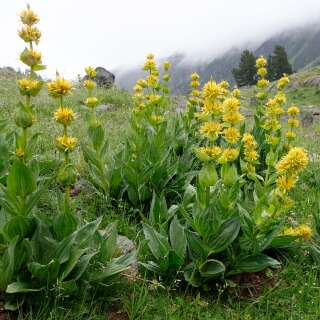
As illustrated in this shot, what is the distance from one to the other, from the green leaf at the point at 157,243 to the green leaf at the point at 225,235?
37cm

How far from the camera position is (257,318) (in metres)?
3.23

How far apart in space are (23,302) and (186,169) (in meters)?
3.07

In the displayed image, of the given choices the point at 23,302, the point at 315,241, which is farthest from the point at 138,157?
the point at 23,302

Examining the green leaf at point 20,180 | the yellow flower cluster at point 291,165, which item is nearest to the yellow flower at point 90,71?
the green leaf at point 20,180

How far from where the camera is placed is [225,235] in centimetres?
344

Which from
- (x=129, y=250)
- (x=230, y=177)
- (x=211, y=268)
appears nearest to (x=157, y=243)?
(x=129, y=250)

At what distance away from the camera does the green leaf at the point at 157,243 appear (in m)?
3.53

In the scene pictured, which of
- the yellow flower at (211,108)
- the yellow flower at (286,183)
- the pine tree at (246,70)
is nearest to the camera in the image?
the yellow flower at (286,183)

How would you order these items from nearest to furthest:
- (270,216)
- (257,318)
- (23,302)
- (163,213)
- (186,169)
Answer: (23,302) → (257,318) → (270,216) → (163,213) → (186,169)

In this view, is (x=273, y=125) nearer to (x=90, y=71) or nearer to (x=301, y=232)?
(x=301, y=232)

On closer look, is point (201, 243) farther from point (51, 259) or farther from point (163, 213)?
point (51, 259)

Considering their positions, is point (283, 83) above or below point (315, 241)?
above

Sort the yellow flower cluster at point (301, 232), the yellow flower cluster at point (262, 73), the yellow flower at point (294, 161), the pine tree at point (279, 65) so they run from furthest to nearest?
the pine tree at point (279, 65)
the yellow flower cluster at point (262, 73)
the yellow flower cluster at point (301, 232)
the yellow flower at point (294, 161)

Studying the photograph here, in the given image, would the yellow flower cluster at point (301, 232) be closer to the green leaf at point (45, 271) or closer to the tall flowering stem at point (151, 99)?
the green leaf at point (45, 271)
